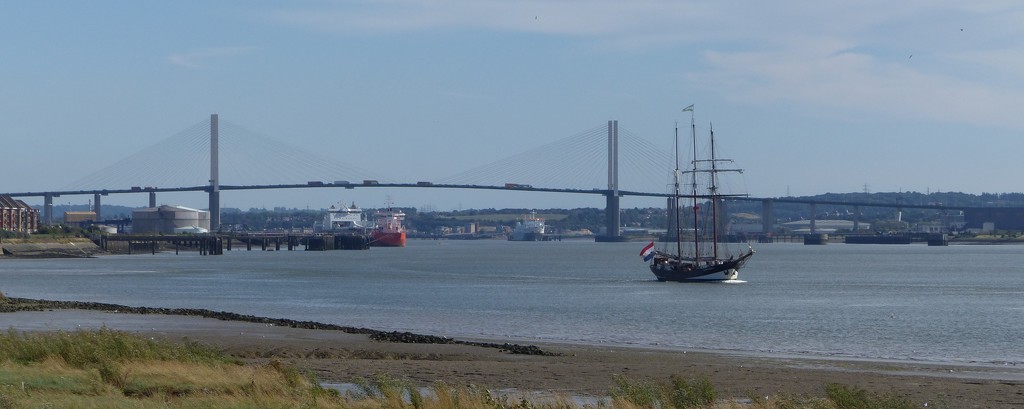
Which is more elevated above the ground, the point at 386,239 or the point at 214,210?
the point at 214,210

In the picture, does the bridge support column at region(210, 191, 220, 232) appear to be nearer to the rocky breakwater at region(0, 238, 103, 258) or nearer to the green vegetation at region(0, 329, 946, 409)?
the rocky breakwater at region(0, 238, 103, 258)

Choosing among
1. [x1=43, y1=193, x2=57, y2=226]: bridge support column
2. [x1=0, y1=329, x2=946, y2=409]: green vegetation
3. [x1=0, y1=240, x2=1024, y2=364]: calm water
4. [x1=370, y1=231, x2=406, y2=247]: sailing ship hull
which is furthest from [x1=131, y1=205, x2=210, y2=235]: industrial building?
[x1=0, y1=329, x2=946, y2=409]: green vegetation

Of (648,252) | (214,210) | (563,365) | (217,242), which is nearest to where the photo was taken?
(563,365)

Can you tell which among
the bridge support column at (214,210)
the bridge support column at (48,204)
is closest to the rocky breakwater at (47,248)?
the bridge support column at (214,210)

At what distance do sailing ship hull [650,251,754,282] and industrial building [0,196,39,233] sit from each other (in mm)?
72914

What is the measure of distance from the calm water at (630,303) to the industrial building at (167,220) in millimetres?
76804

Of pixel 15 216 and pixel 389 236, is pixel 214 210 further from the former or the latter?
pixel 389 236

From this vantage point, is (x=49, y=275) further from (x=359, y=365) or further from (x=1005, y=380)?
(x=1005, y=380)

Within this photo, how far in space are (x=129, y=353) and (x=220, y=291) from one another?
3320 centimetres

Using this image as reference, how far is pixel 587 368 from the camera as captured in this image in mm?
20344

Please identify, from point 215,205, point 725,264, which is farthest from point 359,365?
point 215,205

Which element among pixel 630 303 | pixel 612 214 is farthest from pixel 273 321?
pixel 612 214

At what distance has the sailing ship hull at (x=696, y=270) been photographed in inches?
2282

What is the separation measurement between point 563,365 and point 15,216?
110655mm
